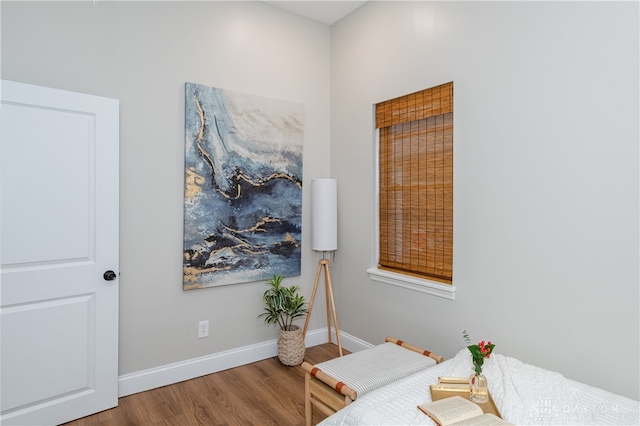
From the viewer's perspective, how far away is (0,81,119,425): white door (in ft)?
6.85

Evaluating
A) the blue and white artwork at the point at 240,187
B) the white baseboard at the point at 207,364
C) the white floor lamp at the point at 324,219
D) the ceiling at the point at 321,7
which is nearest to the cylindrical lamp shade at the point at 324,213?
the white floor lamp at the point at 324,219

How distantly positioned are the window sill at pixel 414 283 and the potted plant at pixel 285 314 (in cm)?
63

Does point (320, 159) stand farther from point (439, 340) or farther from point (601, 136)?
point (601, 136)

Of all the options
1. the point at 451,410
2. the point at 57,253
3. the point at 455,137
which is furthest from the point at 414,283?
the point at 57,253

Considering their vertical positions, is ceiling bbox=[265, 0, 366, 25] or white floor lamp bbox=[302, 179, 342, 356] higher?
ceiling bbox=[265, 0, 366, 25]

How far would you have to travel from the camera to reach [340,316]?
3480mm

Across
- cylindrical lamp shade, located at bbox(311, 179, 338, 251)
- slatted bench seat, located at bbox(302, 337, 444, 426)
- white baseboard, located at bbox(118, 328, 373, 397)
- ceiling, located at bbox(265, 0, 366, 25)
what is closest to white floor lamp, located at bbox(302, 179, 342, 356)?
cylindrical lamp shade, located at bbox(311, 179, 338, 251)

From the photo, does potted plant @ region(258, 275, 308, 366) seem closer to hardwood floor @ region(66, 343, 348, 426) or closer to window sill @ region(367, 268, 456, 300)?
hardwood floor @ region(66, 343, 348, 426)

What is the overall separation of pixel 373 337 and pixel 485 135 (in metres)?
1.77

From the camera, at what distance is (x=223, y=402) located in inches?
97.9

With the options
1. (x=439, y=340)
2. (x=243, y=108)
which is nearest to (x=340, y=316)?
(x=439, y=340)

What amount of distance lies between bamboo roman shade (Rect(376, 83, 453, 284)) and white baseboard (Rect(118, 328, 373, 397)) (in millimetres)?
913

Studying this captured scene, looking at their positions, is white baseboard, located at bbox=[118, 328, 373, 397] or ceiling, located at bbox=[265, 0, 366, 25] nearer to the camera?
white baseboard, located at bbox=[118, 328, 373, 397]

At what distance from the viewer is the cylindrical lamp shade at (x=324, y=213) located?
10.4 feet
